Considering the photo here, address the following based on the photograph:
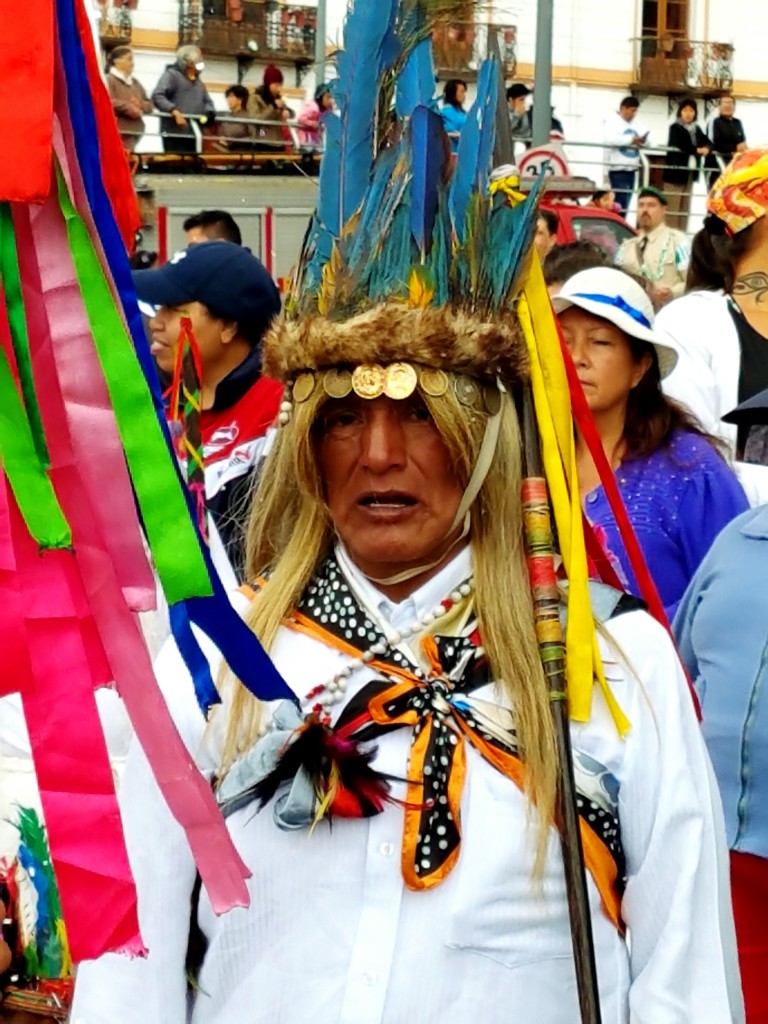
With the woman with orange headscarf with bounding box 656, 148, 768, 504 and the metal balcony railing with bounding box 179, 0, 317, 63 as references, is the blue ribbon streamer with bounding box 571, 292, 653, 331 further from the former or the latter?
the metal balcony railing with bounding box 179, 0, 317, 63

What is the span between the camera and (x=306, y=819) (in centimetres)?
263

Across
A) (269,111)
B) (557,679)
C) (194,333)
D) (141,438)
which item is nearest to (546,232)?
(194,333)

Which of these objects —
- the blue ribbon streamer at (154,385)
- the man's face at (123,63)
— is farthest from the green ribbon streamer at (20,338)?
the man's face at (123,63)

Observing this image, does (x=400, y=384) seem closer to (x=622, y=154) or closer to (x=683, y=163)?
(x=622, y=154)

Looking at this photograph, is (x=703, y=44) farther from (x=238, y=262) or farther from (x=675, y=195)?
(x=238, y=262)

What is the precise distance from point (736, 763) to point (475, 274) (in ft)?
4.76

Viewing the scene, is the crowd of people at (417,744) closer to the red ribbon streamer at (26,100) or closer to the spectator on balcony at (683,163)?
the red ribbon streamer at (26,100)

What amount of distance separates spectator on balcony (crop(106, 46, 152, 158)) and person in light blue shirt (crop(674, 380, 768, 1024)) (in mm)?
10217

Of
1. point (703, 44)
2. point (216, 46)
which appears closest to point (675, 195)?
point (216, 46)

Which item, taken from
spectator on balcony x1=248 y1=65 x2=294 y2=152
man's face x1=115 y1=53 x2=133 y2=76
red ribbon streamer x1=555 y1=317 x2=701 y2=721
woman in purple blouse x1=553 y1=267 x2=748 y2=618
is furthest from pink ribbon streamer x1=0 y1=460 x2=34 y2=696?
spectator on balcony x1=248 y1=65 x2=294 y2=152

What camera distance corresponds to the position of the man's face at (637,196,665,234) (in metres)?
14.3

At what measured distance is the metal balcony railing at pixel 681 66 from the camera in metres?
41.1

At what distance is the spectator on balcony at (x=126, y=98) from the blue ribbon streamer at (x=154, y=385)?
11.6 meters

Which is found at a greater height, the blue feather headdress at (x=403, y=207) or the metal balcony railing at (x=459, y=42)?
the metal balcony railing at (x=459, y=42)
